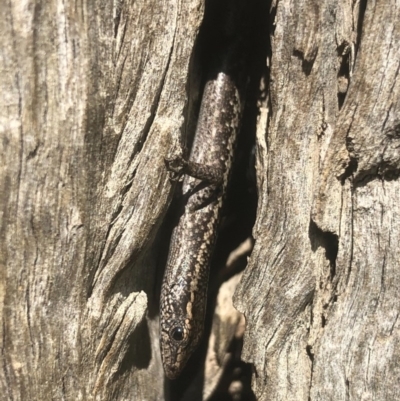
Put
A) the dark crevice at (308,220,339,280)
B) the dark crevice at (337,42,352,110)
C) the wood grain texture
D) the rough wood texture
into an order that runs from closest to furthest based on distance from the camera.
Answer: the wood grain texture, the rough wood texture, the dark crevice at (337,42,352,110), the dark crevice at (308,220,339,280)

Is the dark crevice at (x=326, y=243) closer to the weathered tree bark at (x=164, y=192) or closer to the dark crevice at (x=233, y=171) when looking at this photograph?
the weathered tree bark at (x=164, y=192)

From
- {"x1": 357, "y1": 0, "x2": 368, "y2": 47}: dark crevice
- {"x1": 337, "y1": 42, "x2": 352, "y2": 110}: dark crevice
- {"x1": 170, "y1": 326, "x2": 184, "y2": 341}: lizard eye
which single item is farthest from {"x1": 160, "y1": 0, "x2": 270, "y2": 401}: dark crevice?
{"x1": 357, "y1": 0, "x2": 368, "y2": 47}: dark crevice

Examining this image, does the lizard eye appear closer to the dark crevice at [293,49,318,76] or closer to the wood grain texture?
the wood grain texture

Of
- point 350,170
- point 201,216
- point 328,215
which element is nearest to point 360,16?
point 350,170

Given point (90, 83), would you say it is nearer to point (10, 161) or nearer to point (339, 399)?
point (10, 161)

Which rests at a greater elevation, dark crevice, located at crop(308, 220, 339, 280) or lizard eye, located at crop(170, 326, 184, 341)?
dark crevice, located at crop(308, 220, 339, 280)

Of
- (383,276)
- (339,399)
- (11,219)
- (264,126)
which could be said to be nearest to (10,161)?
(11,219)
